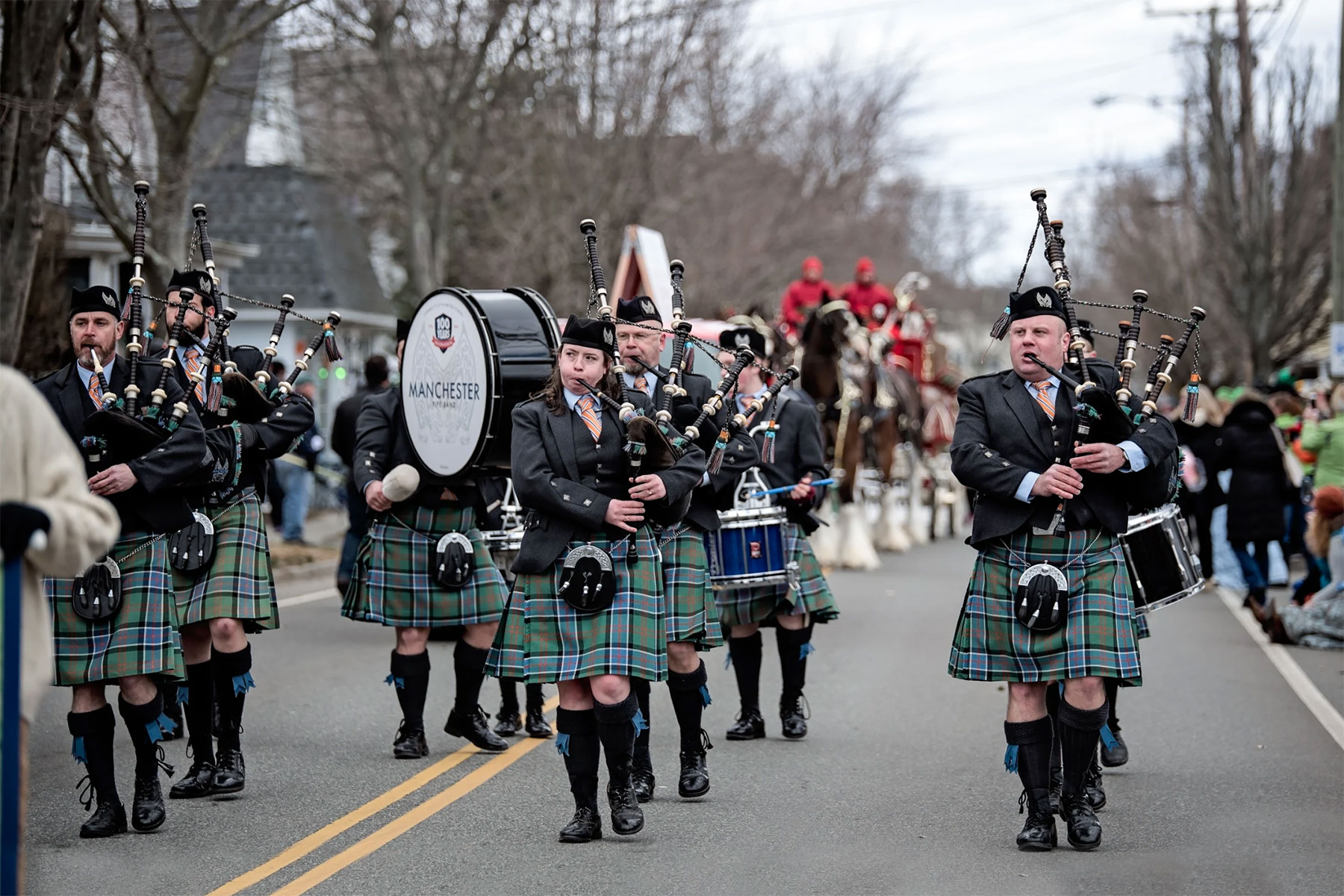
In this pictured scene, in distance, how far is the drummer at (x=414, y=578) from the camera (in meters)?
7.98

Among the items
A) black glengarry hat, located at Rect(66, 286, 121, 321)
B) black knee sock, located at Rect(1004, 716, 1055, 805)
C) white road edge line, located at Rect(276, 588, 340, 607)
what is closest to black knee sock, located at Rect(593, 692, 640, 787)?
black knee sock, located at Rect(1004, 716, 1055, 805)

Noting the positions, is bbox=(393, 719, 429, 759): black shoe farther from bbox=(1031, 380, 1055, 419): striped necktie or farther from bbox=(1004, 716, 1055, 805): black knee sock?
bbox=(1031, 380, 1055, 419): striped necktie

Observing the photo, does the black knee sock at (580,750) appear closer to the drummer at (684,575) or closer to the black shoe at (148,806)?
the drummer at (684,575)

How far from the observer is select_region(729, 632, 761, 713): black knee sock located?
8.49 meters

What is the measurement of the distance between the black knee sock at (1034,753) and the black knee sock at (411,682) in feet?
9.26

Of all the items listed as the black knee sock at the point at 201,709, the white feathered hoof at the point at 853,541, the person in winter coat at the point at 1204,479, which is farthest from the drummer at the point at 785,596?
the white feathered hoof at the point at 853,541

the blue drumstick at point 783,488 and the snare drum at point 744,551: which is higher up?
the blue drumstick at point 783,488

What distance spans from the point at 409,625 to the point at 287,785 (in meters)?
0.92

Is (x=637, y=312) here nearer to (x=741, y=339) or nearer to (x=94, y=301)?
(x=741, y=339)

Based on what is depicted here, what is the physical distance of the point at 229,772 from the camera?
7.24 metres

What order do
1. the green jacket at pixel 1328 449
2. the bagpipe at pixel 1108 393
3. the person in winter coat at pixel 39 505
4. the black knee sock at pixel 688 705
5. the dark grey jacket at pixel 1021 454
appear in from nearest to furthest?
1. the person in winter coat at pixel 39 505
2. the bagpipe at pixel 1108 393
3. the dark grey jacket at pixel 1021 454
4. the black knee sock at pixel 688 705
5. the green jacket at pixel 1328 449

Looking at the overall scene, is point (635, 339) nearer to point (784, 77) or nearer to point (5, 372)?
point (5, 372)

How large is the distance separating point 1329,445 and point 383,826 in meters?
10.2

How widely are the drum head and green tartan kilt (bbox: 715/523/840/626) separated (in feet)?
4.65
